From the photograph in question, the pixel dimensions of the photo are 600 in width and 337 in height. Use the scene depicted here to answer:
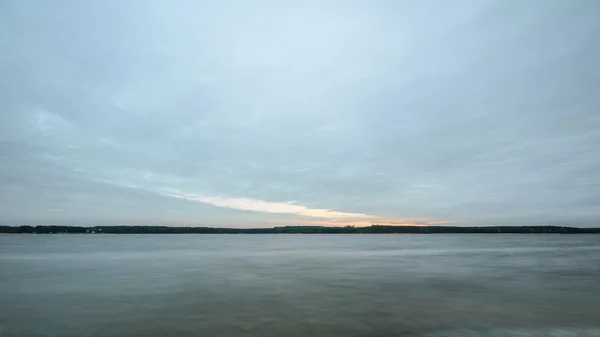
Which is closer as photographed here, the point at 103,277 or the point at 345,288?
the point at 345,288

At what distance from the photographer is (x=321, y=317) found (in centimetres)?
1132

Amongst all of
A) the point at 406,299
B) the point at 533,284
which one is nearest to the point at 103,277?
the point at 406,299

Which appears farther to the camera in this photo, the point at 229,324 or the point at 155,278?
the point at 155,278

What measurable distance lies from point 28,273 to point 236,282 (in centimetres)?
1482

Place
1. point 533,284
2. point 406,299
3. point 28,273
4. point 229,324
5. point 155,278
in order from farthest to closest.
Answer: point 28,273
point 155,278
point 533,284
point 406,299
point 229,324

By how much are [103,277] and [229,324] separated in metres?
14.6

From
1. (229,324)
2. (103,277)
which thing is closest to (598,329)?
(229,324)

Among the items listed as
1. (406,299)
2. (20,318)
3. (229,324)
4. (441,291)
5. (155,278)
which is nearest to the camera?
(229,324)

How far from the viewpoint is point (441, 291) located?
1617cm

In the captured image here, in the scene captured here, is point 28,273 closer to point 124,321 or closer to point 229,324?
point 124,321

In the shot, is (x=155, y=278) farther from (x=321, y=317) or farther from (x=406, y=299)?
(x=406, y=299)

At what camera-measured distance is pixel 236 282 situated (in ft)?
62.8

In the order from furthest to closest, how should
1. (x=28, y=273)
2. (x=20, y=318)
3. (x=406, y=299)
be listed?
(x=28, y=273), (x=406, y=299), (x=20, y=318)

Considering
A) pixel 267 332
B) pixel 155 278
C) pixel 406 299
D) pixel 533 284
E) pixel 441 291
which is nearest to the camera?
pixel 267 332
